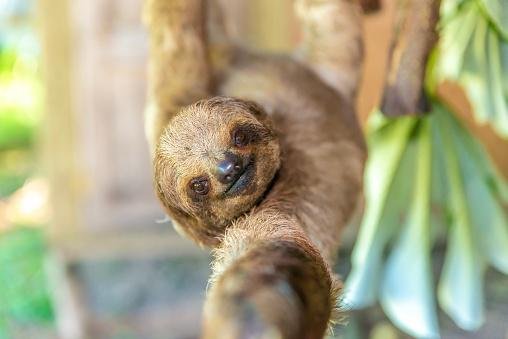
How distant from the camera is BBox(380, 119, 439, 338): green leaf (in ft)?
3.82

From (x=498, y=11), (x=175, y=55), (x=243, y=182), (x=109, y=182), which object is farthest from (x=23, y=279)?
(x=498, y=11)

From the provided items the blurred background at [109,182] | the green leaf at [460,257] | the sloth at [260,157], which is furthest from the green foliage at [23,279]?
the green leaf at [460,257]

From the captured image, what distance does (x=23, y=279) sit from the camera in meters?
3.53

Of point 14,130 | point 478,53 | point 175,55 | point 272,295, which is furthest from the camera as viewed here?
point 14,130

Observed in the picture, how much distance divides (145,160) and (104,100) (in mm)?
316

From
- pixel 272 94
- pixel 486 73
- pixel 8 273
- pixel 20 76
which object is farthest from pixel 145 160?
A: pixel 20 76

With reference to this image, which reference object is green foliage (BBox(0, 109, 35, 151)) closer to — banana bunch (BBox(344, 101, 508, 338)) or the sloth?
the sloth

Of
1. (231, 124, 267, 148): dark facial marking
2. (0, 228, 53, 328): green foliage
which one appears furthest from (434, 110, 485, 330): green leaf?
(0, 228, 53, 328): green foliage

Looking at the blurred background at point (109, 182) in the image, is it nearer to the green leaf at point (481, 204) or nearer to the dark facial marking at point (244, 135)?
the green leaf at point (481, 204)

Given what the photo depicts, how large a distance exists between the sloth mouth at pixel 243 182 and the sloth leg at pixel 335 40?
0.37 m

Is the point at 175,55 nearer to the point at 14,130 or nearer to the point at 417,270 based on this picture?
the point at 417,270

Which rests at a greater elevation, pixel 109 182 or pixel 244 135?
pixel 244 135

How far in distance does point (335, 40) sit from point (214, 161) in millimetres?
439

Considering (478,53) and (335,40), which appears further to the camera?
(335,40)
